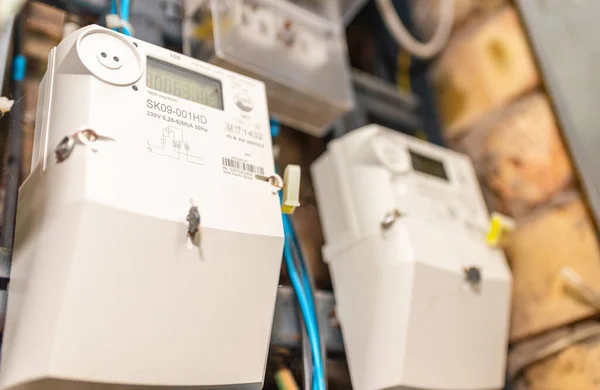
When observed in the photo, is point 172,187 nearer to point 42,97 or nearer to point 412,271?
point 42,97

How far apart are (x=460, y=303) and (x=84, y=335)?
51 cm

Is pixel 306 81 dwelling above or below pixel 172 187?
above

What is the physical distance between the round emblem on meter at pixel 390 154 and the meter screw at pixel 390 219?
0.09 m

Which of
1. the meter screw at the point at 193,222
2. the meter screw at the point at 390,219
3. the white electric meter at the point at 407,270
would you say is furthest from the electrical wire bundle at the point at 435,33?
the meter screw at the point at 193,222

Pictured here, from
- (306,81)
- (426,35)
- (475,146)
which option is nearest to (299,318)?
(306,81)

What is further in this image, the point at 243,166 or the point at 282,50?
the point at 282,50

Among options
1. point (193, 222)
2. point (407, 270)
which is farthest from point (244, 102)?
point (407, 270)

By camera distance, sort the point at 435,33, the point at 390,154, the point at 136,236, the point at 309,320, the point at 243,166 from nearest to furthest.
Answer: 1. the point at 136,236
2. the point at 243,166
3. the point at 309,320
4. the point at 390,154
5. the point at 435,33

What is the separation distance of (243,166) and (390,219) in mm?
245

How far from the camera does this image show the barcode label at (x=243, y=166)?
62 centimetres

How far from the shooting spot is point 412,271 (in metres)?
0.74

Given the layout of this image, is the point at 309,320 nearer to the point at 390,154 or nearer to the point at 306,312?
the point at 306,312

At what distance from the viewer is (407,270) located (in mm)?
739

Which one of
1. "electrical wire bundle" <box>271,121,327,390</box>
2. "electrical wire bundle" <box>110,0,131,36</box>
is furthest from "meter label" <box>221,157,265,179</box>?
"electrical wire bundle" <box>110,0,131,36</box>
